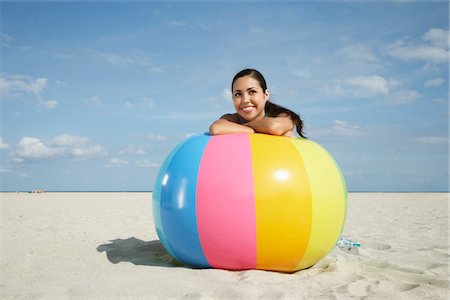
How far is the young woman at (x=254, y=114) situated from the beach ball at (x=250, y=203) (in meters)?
0.14

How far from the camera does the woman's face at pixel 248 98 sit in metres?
4.22

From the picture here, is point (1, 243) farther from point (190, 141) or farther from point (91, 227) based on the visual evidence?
point (190, 141)

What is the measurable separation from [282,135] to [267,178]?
2.41ft

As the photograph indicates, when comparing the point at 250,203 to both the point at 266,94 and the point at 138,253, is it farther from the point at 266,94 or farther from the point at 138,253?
the point at 138,253

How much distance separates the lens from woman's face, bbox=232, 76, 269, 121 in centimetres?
422

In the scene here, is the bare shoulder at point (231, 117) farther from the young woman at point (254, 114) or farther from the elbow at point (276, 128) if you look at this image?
the elbow at point (276, 128)

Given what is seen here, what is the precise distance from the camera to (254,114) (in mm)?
4332

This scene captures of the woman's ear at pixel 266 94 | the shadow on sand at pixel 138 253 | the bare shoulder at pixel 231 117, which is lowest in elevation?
the shadow on sand at pixel 138 253

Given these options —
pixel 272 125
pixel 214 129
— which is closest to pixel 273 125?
pixel 272 125

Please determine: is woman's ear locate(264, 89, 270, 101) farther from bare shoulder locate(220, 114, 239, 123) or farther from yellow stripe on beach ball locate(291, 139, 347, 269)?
yellow stripe on beach ball locate(291, 139, 347, 269)

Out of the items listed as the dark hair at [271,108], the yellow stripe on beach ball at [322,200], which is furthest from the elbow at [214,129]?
the yellow stripe on beach ball at [322,200]

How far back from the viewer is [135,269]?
4012 millimetres

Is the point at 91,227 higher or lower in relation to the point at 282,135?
lower

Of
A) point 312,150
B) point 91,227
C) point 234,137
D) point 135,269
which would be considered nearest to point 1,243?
point 91,227
